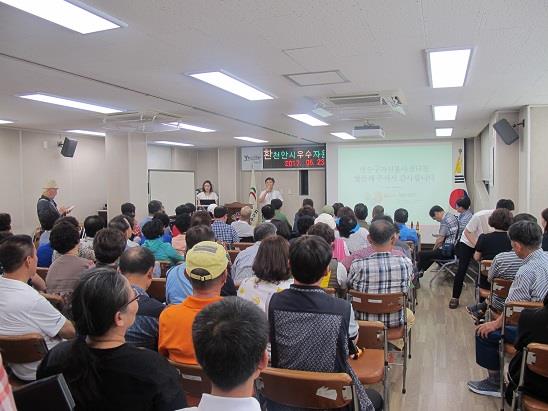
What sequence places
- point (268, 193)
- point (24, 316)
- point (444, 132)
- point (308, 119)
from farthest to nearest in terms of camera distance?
point (268, 193) < point (444, 132) < point (308, 119) < point (24, 316)

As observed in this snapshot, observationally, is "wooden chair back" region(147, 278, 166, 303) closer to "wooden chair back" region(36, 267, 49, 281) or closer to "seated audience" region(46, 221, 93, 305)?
"seated audience" region(46, 221, 93, 305)

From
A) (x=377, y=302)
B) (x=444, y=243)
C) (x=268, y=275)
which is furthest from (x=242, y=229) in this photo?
(x=268, y=275)

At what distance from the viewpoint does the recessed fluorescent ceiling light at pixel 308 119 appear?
23.0 ft

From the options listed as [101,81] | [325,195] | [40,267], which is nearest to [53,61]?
[101,81]

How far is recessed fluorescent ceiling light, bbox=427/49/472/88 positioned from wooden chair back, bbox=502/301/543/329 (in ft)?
6.43

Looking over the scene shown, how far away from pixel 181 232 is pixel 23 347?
123 inches

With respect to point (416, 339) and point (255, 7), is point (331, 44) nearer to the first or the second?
point (255, 7)

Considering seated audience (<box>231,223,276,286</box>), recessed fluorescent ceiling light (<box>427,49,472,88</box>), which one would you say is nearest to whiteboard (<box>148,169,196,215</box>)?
seated audience (<box>231,223,276,286</box>)

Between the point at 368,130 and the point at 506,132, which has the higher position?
the point at 368,130

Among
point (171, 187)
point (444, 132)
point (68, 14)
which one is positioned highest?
point (444, 132)

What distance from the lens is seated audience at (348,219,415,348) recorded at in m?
3.28

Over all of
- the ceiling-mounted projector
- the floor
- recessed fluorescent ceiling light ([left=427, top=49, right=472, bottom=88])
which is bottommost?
the floor

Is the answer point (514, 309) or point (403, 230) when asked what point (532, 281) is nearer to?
point (514, 309)

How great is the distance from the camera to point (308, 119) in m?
7.49
